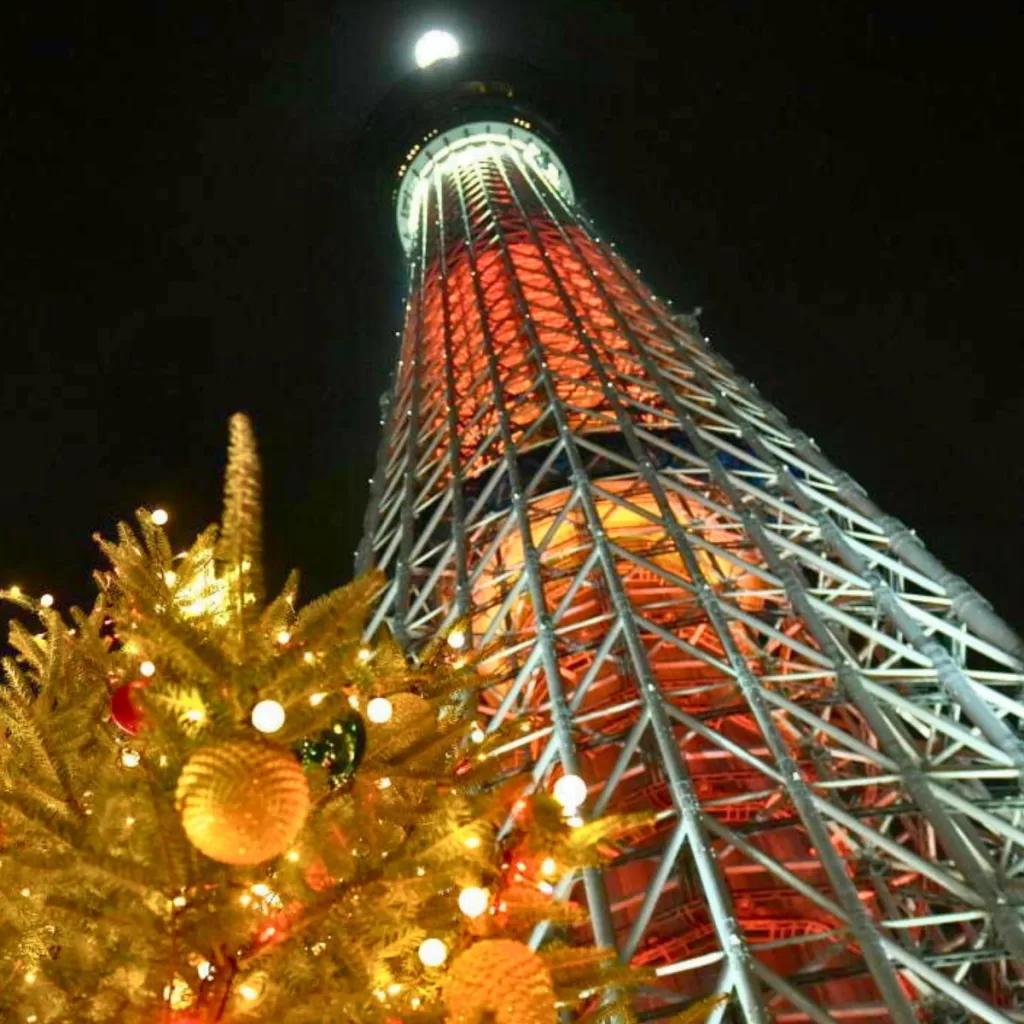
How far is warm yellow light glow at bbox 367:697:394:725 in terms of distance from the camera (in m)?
3.63

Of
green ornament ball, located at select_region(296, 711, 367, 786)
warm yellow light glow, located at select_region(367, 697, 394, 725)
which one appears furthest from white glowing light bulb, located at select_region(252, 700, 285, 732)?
warm yellow light glow, located at select_region(367, 697, 394, 725)

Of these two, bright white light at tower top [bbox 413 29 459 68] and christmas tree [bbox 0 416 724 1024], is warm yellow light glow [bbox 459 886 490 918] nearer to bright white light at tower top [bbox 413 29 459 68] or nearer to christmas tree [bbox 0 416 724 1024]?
christmas tree [bbox 0 416 724 1024]

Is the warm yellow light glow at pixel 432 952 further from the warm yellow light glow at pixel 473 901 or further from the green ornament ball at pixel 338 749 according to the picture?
the green ornament ball at pixel 338 749

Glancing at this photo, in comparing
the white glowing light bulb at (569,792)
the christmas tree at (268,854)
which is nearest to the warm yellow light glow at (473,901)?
the christmas tree at (268,854)

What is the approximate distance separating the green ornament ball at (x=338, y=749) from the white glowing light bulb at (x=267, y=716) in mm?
398

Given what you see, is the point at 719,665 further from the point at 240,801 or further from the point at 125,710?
the point at 240,801

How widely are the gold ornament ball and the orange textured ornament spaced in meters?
0.72

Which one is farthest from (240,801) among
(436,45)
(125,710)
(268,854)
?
(436,45)

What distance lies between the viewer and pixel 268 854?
2.77m

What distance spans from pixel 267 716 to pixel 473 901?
3.29 ft

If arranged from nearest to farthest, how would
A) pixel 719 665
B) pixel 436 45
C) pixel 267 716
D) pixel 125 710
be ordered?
pixel 267 716 < pixel 125 710 < pixel 719 665 < pixel 436 45

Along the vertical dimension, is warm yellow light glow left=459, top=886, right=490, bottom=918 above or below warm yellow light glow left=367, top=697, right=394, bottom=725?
below

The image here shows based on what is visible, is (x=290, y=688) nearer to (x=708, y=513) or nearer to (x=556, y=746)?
(x=556, y=746)

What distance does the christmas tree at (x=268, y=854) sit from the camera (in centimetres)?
277
